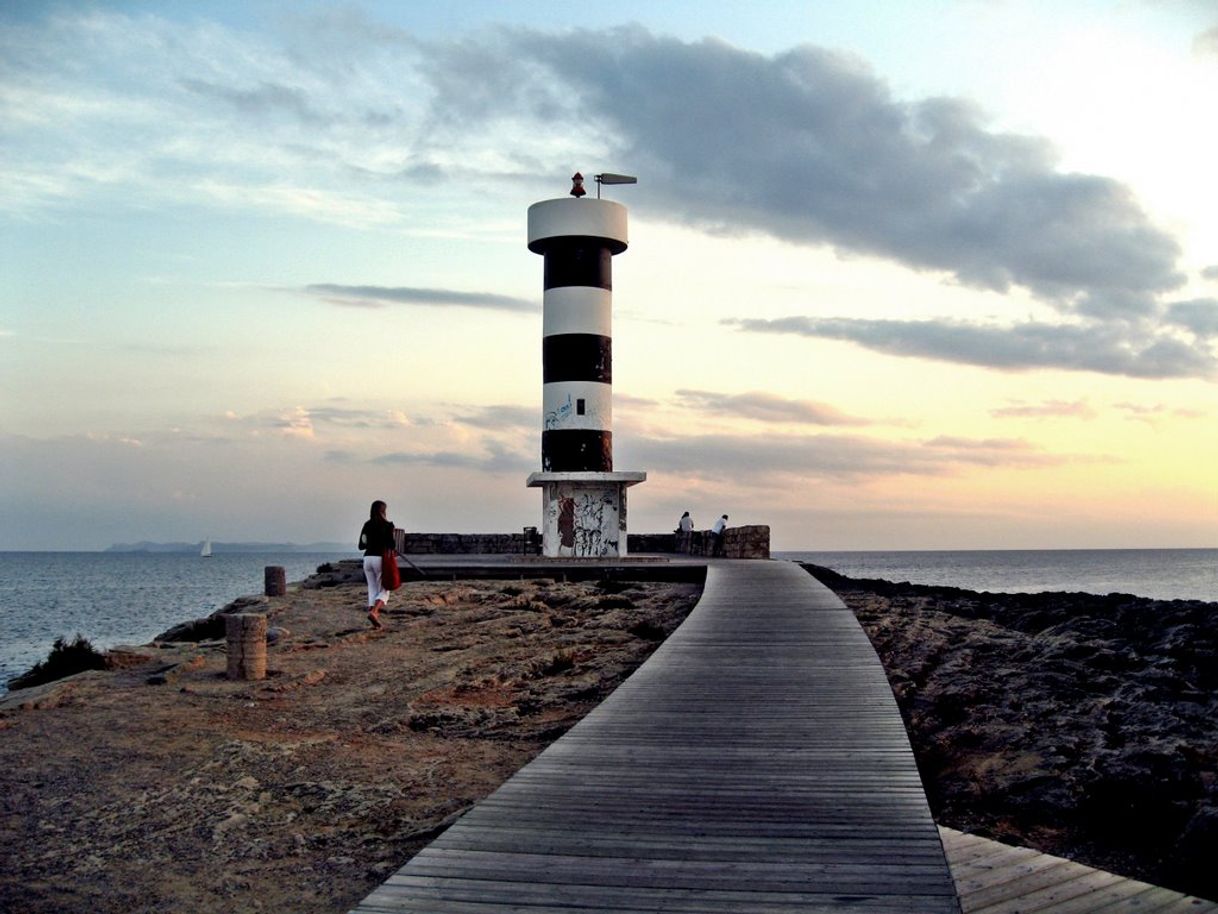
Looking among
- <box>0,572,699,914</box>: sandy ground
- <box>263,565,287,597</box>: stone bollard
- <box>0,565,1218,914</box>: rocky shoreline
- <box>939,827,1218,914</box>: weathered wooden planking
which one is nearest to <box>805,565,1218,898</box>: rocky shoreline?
<box>0,565,1218,914</box>: rocky shoreline

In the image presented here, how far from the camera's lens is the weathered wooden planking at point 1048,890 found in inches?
210

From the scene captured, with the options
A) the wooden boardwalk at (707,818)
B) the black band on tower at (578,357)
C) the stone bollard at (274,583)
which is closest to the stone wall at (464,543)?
the black band on tower at (578,357)

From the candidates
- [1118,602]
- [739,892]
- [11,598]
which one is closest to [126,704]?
[739,892]

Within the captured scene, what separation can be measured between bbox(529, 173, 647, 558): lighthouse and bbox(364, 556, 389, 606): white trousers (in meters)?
11.0

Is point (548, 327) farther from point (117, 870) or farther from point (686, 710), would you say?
point (117, 870)

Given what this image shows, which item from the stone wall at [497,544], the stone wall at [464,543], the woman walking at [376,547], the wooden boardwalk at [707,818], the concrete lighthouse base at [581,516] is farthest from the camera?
the stone wall at [464,543]

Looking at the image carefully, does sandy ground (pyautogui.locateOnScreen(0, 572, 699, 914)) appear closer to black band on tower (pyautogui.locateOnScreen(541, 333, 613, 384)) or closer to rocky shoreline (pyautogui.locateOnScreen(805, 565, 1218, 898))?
rocky shoreline (pyautogui.locateOnScreen(805, 565, 1218, 898))

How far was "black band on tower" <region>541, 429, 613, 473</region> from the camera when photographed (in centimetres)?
2655

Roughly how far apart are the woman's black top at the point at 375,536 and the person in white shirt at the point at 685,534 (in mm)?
20096

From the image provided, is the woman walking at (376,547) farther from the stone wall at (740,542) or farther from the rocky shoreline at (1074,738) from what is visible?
the stone wall at (740,542)

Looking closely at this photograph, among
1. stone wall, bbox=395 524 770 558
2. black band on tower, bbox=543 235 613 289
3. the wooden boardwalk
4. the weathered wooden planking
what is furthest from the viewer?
stone wall, bbox=395 524 770 558

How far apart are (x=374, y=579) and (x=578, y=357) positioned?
12.3 m

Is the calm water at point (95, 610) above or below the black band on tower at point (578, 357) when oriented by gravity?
below

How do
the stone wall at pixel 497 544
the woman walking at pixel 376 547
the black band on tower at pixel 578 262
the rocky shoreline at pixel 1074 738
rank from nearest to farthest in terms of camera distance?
the rocky shoreline at pixel 1074 738 → the woman walking at pixel 376 547 → the black band on tower at pixel 578 262 → the stone wall at pixel 497 544
